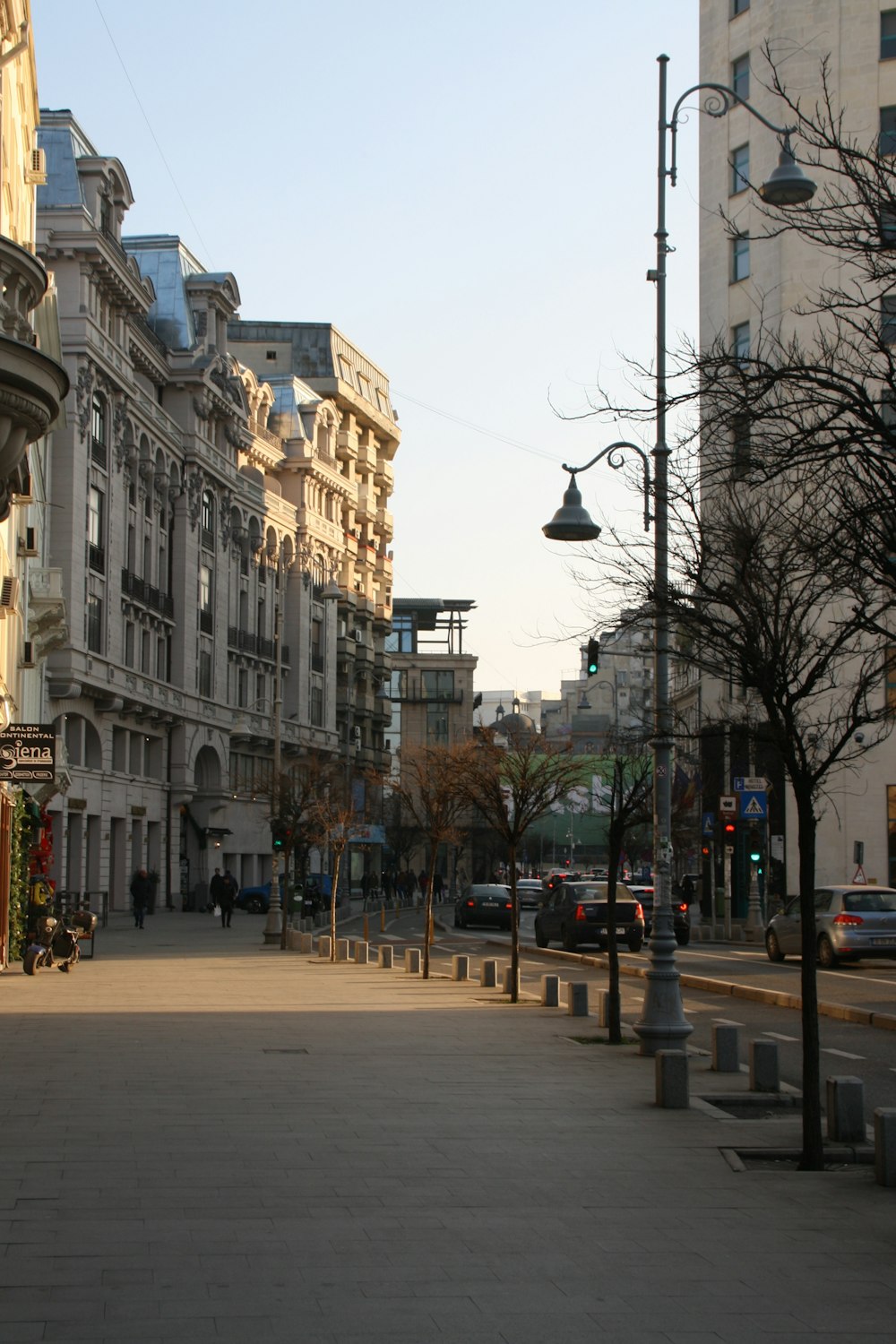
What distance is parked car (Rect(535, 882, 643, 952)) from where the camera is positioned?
35781 mm

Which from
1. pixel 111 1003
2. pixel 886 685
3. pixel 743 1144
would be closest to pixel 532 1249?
pixel 743 1144

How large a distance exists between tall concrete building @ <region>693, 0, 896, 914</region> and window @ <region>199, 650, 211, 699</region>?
23696mm

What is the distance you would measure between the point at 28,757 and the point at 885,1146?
18.7 m

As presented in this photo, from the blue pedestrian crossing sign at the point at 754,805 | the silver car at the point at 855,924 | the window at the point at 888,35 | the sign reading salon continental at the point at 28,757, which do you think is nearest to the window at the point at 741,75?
the window at the point at 888,35

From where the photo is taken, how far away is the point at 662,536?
1513 centimetres

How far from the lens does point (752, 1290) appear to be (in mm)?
7074

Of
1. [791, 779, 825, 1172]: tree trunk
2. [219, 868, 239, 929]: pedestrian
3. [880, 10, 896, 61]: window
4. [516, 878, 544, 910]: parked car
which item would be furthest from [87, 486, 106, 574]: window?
[791, 779, 825, 1172]: tree trunk

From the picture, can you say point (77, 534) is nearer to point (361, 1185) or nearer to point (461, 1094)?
point (461, 1094)

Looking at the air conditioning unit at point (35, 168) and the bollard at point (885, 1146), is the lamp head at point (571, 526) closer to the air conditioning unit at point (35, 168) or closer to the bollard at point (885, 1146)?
the bollard at point (885, 1146)

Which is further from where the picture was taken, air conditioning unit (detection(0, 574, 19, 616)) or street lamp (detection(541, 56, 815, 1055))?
air conditioning unit (detection(0, 574, 19, 616))

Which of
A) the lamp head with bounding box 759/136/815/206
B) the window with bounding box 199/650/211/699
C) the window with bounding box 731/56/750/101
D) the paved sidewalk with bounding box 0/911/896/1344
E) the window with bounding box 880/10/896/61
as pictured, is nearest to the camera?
the paved sidewalk with bounding box 0/911/896/1344

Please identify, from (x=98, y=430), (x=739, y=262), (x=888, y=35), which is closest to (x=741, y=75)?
(x=888, y=35)

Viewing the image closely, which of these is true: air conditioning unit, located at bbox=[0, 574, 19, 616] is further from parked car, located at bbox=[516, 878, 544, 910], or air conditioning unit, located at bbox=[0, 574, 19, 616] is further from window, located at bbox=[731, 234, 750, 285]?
parked car, located at bbox=[516, 878, 544, 910]

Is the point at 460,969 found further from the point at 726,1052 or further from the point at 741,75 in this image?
the point at 741,75
